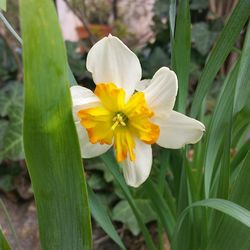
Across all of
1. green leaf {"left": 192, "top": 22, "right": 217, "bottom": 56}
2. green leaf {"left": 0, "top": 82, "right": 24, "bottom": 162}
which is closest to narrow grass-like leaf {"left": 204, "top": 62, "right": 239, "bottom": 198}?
green leaf {"left": 0, "top": 82, "right": 24, "bottom": 162}

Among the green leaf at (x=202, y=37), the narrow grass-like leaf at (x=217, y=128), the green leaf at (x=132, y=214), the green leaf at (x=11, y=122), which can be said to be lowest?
the green leaf at (x=132, y=214)

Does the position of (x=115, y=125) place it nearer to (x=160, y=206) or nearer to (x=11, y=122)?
(x=160, y=206)

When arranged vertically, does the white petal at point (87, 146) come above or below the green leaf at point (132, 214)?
above

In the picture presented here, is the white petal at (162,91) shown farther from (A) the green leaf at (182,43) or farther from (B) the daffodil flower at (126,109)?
(A) the green leaf at (182,43)

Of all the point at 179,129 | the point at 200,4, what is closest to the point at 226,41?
the point at 179,129

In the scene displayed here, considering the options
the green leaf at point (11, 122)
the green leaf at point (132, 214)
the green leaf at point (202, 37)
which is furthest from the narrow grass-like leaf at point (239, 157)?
the green leaf at point (202, 37)

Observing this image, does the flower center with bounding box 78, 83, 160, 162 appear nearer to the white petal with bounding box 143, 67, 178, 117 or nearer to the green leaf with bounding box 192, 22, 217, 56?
the white petal with bounding box 143, 67, 178, 117

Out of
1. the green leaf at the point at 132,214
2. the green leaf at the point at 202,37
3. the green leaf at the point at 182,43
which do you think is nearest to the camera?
the green leaf at the point at 182,43

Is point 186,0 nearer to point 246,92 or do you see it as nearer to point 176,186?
point 246,92
